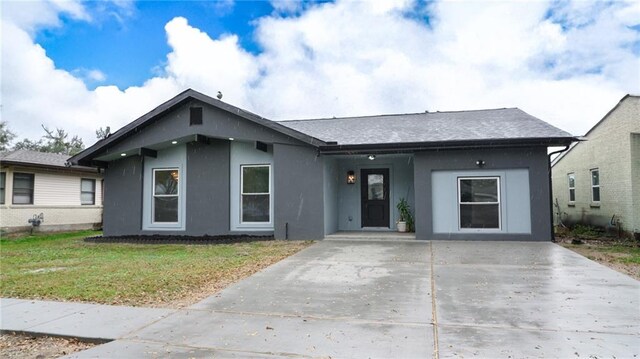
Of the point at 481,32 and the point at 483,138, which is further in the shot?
the point at 481,32

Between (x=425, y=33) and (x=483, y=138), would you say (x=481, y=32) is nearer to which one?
(x=425, y=33)

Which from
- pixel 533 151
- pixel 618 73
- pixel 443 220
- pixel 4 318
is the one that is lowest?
pixel 4 318

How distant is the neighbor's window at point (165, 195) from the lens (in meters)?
12.4

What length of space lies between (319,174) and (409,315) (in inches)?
280

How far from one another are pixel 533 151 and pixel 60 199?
18.2 m

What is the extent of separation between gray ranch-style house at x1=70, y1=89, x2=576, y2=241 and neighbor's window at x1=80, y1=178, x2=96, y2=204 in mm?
6476

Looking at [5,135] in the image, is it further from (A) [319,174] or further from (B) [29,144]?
(A) [319,174]

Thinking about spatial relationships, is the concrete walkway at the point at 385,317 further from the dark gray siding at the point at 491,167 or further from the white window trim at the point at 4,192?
the white window trim at the point at 4,192

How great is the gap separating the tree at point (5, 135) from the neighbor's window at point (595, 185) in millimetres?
43059

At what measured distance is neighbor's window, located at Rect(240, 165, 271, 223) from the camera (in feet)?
38.7

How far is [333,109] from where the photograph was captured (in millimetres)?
29141

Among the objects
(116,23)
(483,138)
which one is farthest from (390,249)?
(116,23)

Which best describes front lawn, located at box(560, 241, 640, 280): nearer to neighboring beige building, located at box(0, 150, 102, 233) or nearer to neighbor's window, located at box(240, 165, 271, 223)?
neighbor's window, located at box(240, 165, 271, 223)

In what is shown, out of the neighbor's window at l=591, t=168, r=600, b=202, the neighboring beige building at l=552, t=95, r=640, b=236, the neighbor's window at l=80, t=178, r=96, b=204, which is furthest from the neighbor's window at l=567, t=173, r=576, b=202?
the neighbor's window at l=80, t=178, r=96, b=204
